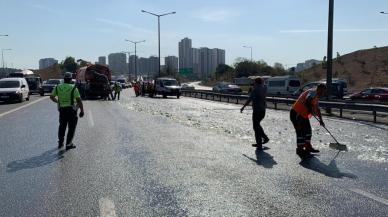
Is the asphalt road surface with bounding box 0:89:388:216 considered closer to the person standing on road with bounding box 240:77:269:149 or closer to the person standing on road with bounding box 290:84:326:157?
the person standing on road with bounding box 290:84:326:157

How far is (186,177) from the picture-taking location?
827cm

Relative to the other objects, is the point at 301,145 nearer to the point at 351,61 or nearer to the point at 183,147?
the point at 183,147

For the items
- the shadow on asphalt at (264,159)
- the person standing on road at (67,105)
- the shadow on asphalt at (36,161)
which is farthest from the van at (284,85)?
the shadow on asphalt at (36,161)

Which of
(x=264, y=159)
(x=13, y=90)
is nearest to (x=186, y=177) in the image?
(x=264, y=159)

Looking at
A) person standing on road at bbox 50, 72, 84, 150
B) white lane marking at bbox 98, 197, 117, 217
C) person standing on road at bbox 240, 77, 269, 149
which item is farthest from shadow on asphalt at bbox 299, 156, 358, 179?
person standing on road at bbox 50, 72, 84, 150

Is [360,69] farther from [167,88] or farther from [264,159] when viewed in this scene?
[264,159]

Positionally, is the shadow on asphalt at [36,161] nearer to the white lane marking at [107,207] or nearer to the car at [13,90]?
the white lane marking at [107,207]

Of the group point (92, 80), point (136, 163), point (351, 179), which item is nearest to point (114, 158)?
point (136, 163)

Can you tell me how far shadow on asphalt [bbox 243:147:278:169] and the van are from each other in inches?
1308

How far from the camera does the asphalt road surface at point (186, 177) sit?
6316 mm

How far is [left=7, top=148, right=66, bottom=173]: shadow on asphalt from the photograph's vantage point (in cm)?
928

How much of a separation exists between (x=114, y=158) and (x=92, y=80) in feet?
113

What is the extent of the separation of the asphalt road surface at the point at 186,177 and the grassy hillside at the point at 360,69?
5986 cm

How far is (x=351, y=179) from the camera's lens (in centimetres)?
817
